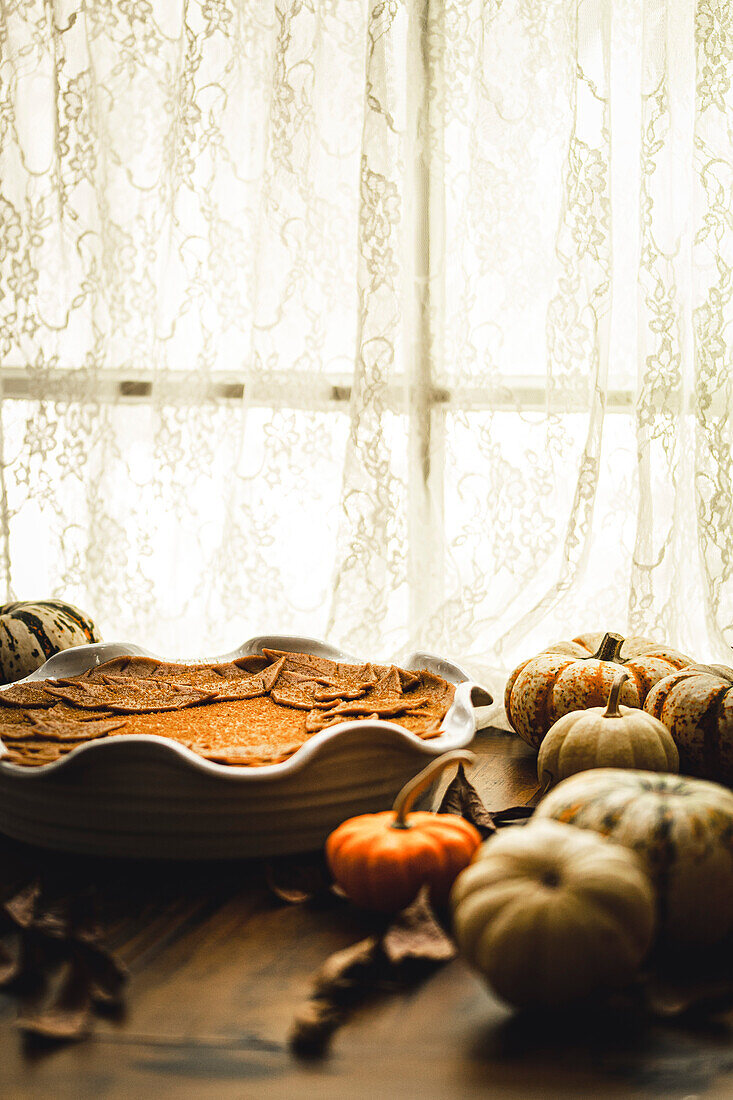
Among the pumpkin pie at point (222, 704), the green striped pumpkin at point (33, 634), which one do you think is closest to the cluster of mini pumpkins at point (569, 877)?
the pumpkin pie at point (222, 704)

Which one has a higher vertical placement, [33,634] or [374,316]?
[374,316]

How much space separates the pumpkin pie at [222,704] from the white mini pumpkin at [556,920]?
0.31m

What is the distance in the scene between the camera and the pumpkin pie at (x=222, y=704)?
0.98 meters

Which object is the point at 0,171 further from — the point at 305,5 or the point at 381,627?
the point at 381,627

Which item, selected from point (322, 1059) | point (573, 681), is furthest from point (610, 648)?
point (322, 1059)

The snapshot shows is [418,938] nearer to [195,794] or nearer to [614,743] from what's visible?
[195,794]

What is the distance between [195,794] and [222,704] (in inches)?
12.9

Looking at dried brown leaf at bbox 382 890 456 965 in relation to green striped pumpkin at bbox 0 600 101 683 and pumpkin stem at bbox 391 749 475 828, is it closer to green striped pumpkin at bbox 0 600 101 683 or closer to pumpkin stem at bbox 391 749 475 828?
pumpkin stem at bbox 391 749 475 828

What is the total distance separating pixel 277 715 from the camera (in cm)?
112

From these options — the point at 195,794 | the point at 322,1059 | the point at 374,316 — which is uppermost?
the point at 374,316

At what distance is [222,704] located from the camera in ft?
3.87

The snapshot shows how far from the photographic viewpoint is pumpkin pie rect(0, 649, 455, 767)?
3.23 feet

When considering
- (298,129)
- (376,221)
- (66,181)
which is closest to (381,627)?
(376,221)

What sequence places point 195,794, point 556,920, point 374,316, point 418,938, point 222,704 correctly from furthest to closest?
point 374,316 → point 222,704 → point 195,794 → point 418,938 → point 556,920
